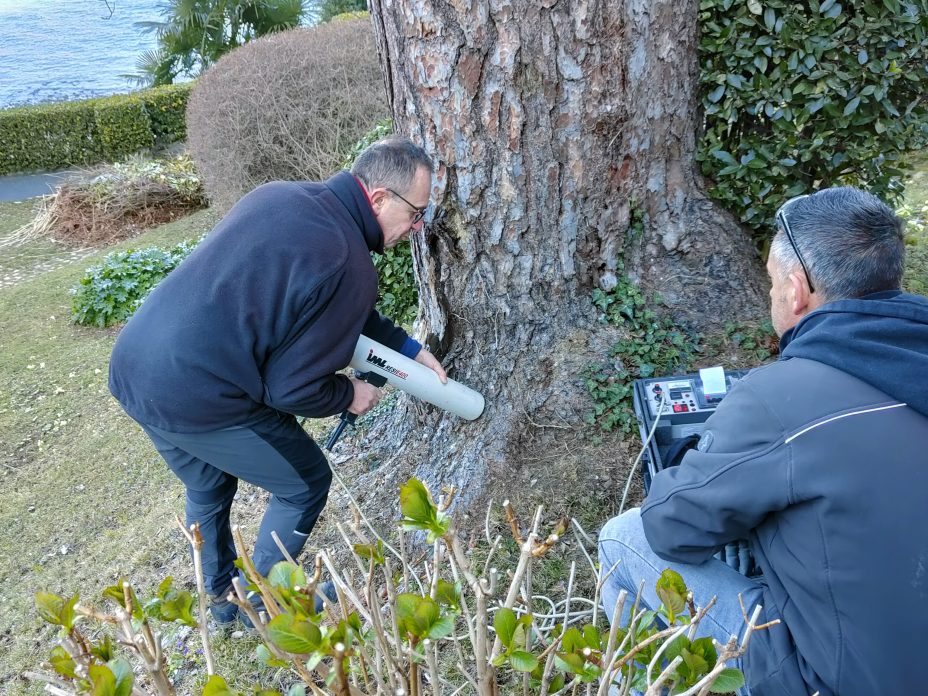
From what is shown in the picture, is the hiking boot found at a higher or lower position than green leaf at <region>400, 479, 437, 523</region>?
lower

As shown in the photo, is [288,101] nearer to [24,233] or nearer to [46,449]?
[46,449]

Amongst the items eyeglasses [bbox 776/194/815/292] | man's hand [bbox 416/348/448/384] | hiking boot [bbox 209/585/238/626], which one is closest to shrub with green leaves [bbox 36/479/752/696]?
eyeglasses [bbox 776/194/815/292]

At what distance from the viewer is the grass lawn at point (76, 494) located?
3334 mm

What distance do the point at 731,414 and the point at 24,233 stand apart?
1254 cm

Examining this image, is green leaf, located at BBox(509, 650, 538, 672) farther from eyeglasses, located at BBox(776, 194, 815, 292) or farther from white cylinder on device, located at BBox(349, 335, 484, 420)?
white cylinder on device, located at BBox(349, 335, 484, 420)

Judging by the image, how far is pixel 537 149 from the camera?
2.79 meters

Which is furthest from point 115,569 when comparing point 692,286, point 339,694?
point 692,286

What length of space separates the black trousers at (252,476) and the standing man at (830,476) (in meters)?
1.37

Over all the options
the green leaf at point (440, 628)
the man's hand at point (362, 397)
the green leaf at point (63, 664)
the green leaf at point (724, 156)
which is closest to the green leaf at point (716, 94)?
the green leaf at point (724, 156)

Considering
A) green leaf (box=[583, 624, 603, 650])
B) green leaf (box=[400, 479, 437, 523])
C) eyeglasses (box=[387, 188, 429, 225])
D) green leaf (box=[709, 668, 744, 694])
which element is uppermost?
eyeglasses (box=[387, 188, 429, 225])

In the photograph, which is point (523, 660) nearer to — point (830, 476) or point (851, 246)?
point (830, 476)

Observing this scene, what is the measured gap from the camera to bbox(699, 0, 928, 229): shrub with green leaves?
2898 mm

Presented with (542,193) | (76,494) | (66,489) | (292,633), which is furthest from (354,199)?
(66,489)

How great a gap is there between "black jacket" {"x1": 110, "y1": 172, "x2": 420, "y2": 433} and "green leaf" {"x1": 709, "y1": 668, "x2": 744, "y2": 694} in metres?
1.50
